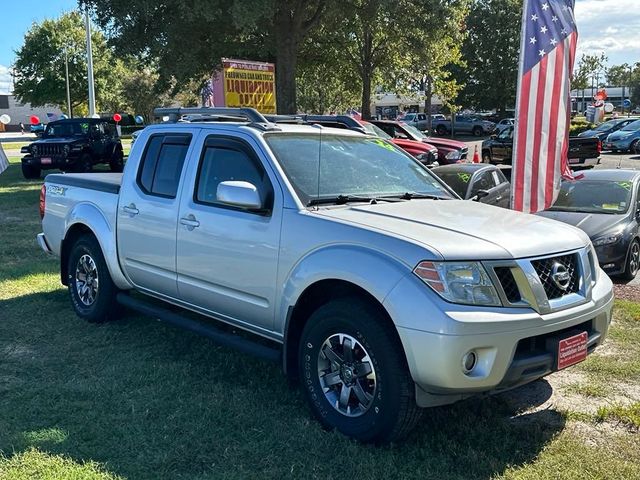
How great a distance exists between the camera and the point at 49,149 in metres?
18.7

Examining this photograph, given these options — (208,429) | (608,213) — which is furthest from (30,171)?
(208,429)

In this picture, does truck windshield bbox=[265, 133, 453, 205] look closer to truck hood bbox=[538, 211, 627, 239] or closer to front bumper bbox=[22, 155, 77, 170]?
truck hood bbox=[538, 211, 627, 239]

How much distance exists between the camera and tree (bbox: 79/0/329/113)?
1745cm

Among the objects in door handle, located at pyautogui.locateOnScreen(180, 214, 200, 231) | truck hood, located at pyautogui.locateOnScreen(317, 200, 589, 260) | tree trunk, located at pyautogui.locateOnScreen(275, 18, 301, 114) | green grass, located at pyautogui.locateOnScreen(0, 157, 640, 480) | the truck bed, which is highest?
tree trunk, located at pyautogui.locateOnScreen(275, 18, 301, 114)

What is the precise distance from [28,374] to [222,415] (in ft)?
5.78

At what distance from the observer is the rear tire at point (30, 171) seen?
19.3 meters

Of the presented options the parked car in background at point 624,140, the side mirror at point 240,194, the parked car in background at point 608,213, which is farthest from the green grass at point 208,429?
the parked car in background at point 624,140

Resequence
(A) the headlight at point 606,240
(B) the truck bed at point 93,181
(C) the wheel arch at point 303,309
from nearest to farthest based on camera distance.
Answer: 1. (C) the wheel arch at point 303,309
2. (B) the truck bed at point 93,181
3. (A) the headlight at point 606,240

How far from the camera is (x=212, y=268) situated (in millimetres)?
4555

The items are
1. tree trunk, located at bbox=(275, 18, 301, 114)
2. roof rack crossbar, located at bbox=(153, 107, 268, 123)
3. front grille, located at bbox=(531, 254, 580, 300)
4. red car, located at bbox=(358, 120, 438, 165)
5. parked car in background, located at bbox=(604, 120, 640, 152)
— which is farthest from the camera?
parked car in background, located at bbox=(604, 120, 640, 152)

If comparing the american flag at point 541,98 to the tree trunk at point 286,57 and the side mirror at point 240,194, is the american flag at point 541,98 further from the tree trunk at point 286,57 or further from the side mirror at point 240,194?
the tree trunk at point 286,57

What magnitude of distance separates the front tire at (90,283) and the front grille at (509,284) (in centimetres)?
372

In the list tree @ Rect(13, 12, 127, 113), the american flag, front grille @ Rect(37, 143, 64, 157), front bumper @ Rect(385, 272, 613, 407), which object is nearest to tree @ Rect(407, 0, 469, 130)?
front grille @ Rect(37, 143, 64, 157)

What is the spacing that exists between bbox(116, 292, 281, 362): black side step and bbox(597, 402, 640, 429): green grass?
2151mm
